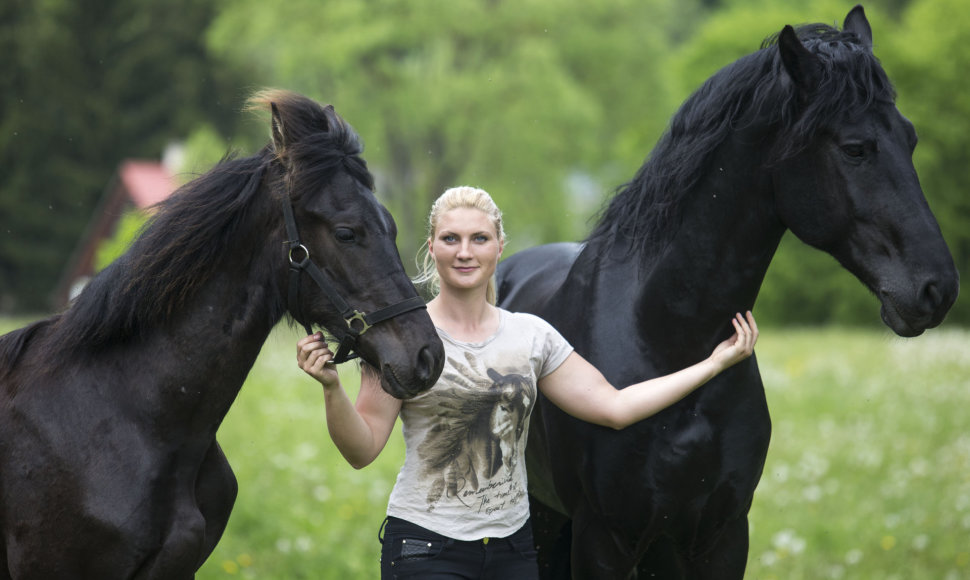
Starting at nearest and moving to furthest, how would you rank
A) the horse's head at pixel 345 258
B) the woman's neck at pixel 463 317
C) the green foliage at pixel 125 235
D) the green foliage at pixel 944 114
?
the horse's head at pixel 345 258 → the woman's neck at pixel 463 317 → the green foliage at pixel 125 235 → the green foliage at pixel 944 114

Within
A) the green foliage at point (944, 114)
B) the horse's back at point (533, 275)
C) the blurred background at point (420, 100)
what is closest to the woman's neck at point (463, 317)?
the horse's back at point (533, 275)

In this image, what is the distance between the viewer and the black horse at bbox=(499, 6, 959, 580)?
3193 millimetres

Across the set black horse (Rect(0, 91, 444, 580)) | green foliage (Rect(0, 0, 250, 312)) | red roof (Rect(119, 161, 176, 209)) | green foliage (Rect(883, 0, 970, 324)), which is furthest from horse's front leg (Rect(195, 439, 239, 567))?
green foliage (Rect(0, 0, 250, 312))

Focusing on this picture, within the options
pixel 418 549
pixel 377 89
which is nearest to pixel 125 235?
pixel 418 549

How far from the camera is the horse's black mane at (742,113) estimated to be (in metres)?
3.24

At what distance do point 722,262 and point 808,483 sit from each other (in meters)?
5.79

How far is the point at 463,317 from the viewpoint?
3311 mm

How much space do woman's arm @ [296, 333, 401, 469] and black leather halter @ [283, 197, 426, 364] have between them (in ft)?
0.24

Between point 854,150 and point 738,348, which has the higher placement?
point 854,150

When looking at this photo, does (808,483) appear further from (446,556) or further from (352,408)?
(352,408)

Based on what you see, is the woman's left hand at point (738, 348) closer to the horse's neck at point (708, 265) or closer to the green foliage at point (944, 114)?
the horse's neck at point (708, 265)

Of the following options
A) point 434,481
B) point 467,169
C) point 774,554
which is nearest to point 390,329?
point 434,481

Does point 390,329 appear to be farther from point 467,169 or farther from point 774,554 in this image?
point 467,169

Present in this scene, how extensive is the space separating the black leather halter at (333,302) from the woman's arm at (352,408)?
7cm
